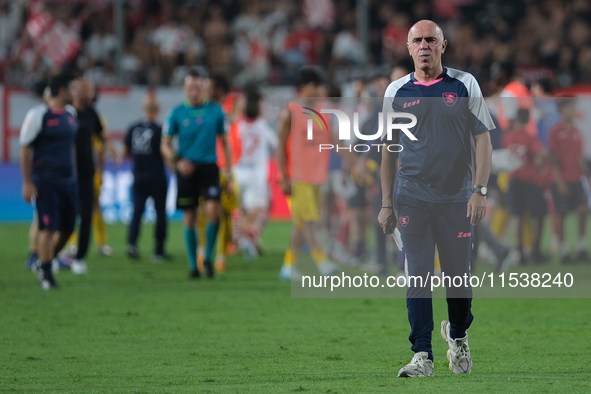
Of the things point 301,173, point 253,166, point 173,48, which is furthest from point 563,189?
point 173,48

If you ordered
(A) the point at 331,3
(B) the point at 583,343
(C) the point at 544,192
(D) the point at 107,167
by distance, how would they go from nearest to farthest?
(B) the point at 583,343
(C) the point at 544,192
(D) the point at 107,167
(A) the point at 331,3

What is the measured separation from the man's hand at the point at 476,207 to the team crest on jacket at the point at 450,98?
1.85ft

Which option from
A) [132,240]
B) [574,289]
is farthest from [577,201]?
[132,240]

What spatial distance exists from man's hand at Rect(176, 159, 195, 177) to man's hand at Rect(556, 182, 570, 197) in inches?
202

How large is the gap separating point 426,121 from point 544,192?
7224mm

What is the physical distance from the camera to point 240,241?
14.1 metres

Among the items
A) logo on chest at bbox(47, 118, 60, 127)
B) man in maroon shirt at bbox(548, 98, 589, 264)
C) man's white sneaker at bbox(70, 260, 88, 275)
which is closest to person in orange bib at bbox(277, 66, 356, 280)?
logo on chest at bbox(47, 118, 60, 127)

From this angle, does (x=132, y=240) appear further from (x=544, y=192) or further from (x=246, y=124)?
(x=544, y=192)

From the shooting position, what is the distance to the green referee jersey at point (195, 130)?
1055 cm

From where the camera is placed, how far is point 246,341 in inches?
268

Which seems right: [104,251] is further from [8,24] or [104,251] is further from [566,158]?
[8,24]

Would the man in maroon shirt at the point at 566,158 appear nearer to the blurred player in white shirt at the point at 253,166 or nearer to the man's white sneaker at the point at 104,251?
the blurred player in white shirt at the point at 253,166

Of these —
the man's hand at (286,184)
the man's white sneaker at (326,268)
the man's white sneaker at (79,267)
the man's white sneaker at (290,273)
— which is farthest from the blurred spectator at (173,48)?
the man's white sneaker at (326,268)

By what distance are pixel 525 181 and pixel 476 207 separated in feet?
22.9
